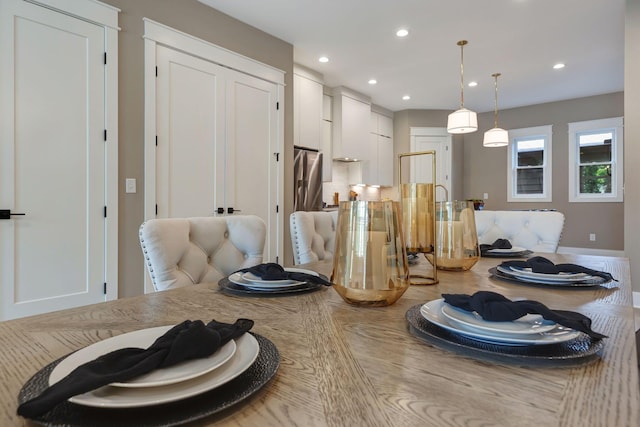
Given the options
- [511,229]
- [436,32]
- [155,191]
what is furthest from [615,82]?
[155,191]

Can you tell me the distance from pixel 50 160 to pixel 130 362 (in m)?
2.53

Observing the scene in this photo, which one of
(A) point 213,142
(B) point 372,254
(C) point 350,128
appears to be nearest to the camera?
(B) point 372,254

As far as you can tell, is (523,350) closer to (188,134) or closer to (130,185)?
(130,185)

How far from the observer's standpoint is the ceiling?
10.7 ft

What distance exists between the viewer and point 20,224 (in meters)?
2.22

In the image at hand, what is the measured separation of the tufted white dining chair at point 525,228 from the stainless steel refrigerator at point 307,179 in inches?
98.3

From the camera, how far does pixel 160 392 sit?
1.23ft

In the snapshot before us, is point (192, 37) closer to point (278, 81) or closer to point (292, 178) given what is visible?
point (278, 81)

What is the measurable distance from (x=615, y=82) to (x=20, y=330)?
7160 mm

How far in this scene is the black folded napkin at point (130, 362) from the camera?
0.32 metres

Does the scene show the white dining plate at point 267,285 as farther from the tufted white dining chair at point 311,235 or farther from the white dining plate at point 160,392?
the tufted white dining chair at point 311,235

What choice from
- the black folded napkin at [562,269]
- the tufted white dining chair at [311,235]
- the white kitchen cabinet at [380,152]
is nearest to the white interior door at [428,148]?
the white kitchen cabinet at [380,152]

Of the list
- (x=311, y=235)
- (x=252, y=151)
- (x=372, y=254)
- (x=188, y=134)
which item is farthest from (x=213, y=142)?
(x=372, y=254)

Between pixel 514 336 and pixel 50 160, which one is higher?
pixel 50 160
